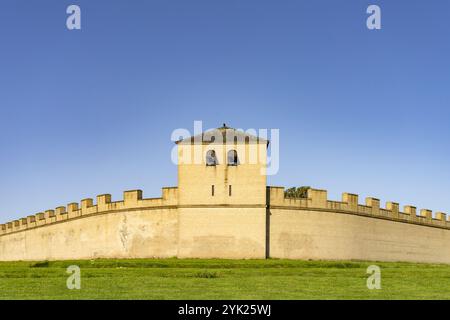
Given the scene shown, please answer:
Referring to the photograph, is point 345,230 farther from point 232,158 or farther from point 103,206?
A: point 103,206

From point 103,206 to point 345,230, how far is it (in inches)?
607

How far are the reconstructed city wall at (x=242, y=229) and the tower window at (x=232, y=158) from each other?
2.54 meters

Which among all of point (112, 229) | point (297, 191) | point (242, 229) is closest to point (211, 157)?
point (242, 229)

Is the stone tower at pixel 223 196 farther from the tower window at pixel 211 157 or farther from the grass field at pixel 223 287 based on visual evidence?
the grass field at pixel 223 287

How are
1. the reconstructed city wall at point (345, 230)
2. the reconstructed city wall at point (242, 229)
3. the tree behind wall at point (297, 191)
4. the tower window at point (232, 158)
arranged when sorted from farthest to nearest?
the tree behind wall at point (297, 191)
the reconstructed city wall at point (345, 230)
the tower window at point (232, 158)
the reconstructed city wall at point (242, 229)

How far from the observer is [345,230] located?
36562 millimetres

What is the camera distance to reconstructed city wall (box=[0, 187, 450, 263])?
34.2 meters

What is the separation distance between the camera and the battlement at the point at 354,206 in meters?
35.2

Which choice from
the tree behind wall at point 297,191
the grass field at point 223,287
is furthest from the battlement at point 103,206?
the tree behind wall at point 297,191

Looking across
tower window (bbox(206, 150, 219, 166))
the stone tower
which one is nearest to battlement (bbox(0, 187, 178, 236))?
the stone tower

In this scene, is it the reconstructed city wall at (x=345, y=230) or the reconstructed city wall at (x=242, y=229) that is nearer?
the reconstructed city wall at (x=242, y=229)
